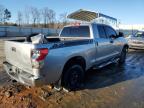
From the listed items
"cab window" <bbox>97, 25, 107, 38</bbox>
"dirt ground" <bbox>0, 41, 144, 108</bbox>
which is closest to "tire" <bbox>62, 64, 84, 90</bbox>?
"dirt ground" <bbox>0, 41, 144, 108</bbox>

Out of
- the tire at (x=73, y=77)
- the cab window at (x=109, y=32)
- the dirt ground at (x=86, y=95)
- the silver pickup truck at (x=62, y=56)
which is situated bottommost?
the dirt ground at (x=86, y=95)

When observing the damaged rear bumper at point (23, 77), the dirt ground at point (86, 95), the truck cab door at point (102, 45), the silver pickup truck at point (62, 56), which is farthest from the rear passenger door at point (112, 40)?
the damaged rear bumper at point (23, 77)

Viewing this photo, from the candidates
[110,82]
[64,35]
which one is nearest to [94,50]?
[110,82]

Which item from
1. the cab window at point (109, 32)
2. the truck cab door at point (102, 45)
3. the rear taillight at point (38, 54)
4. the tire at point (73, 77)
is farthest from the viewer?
the cab window at point (109, 32)

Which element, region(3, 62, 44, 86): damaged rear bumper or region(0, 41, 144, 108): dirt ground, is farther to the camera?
region(0, 41, 144, 108): dirt ground

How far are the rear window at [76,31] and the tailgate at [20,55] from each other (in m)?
2.51

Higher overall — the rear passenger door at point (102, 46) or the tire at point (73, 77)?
the rear passenger door at point (102, 46)

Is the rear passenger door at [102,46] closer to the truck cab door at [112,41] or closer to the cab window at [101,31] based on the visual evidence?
the cab window at [101,31]

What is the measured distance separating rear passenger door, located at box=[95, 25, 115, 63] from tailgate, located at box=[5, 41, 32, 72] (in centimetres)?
263

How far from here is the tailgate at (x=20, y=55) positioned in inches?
159

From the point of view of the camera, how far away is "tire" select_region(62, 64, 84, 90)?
496 cm

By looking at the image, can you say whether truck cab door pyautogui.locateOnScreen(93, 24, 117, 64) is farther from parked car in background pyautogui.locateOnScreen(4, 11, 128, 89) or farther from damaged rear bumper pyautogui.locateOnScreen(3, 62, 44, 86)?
damaged rear bumper pyautogui.locateOnScreen(3, 62, 44, 86)

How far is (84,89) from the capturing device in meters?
5.40

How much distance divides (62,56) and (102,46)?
2312 millimetres
